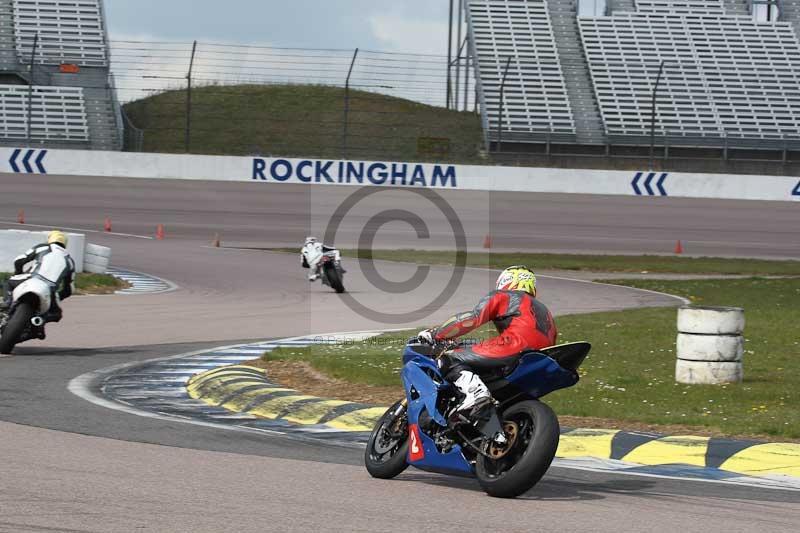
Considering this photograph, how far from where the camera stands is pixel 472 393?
7.24m

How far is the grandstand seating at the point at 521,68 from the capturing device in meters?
41.5

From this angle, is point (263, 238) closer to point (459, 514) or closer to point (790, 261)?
point (790, 261)

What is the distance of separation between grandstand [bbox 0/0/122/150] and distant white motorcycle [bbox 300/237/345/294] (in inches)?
636

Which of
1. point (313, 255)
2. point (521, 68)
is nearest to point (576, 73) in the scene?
point (521, 68)

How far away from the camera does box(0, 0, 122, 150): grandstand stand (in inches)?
1436

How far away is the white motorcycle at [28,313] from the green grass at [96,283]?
7.90m

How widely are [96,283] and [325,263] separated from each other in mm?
4175

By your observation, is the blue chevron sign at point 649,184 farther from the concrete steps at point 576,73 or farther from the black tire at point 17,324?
the black tire at point 17,324

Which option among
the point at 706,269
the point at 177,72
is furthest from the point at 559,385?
the point at 177,72

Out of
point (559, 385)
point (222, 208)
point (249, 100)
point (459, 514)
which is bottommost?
point (459, 514)

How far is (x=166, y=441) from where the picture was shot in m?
8.66

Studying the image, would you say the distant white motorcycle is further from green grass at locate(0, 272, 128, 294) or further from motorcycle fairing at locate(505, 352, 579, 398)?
motorcycle fairing at locate(505, 352, 579, 398)

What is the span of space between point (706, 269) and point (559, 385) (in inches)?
911

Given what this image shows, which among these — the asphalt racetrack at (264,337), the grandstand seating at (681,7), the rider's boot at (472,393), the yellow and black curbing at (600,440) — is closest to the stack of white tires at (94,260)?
the asphalt racetrack at (264,337)
